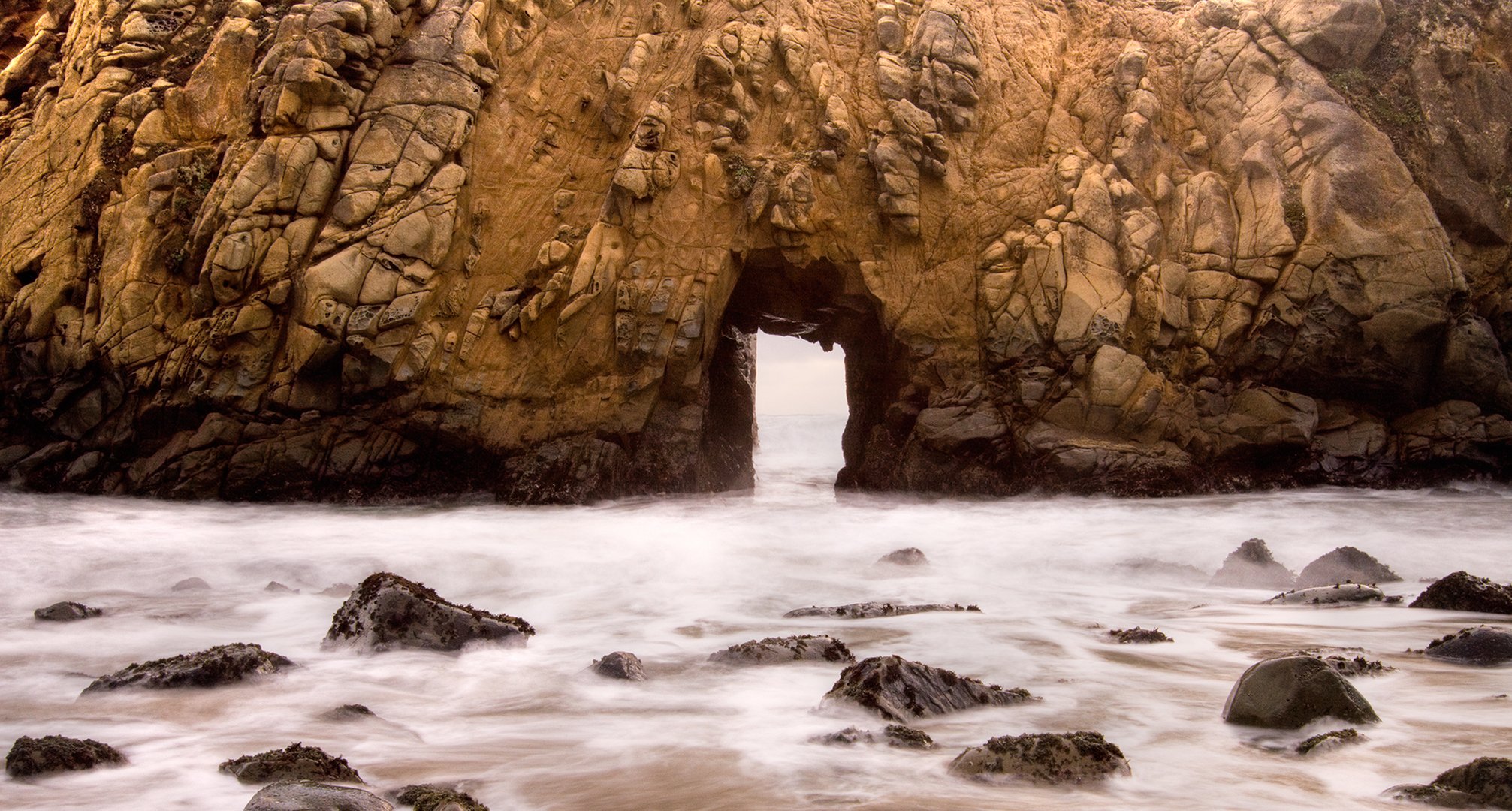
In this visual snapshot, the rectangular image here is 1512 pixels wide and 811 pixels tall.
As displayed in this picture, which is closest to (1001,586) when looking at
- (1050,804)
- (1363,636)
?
(1363,636)

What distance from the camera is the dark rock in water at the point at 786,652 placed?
611cm

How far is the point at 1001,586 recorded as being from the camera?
9578 millimetres

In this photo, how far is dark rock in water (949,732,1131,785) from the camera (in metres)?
3.90

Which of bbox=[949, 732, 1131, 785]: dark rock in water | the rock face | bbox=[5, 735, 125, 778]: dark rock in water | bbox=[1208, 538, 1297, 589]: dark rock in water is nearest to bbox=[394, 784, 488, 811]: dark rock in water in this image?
bbox=[5, 735, 125, 778]: dark rock in water

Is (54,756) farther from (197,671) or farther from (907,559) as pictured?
(907,559)

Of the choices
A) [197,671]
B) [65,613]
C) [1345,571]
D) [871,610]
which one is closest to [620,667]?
[197,671]

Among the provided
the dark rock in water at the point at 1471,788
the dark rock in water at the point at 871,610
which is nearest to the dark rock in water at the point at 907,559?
the dark rock in water at the point at 871,610

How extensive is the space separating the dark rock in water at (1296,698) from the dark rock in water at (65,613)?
7.55 meters

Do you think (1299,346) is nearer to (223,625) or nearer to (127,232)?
(223,625)

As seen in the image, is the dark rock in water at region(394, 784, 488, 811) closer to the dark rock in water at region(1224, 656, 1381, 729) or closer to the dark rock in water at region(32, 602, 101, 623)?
the dark rock in water at region(1224, 656, 1381, 729)

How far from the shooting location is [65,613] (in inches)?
297

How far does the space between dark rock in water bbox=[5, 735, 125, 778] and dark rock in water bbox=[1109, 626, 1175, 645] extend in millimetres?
5608

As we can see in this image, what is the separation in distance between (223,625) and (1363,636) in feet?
25.4

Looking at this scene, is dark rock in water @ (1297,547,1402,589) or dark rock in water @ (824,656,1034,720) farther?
dark rock in water @ (1297,547,1402,589)
